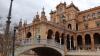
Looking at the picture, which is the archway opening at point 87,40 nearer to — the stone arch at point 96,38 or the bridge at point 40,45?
the stone arch at point 96,38

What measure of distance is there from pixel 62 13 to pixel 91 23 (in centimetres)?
1008

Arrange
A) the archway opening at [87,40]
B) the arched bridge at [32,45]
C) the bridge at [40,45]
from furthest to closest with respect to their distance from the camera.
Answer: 1. the archway opening at [87,40]
2. the bridge at [40,45]
3. the arched bridge at [32,45]

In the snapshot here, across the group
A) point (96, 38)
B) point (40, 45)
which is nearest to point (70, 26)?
point (96, 38)

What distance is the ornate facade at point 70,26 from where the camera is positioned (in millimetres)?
41319

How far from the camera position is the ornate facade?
41.3 meters

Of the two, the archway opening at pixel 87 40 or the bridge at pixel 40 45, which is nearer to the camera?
the bridge at pixel 40 45

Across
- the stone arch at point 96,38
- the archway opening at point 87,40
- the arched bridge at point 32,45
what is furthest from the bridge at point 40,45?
the stone arch at point 96,38

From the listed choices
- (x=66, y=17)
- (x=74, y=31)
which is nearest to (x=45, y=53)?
(x=74, y=31)

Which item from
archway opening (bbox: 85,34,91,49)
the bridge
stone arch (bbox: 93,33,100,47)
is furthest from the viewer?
archway opening (bbox: 85,34,91,49)

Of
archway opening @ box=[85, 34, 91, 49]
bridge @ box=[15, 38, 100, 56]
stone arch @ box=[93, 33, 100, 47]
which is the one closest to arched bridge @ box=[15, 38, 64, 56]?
bridge @ box=[15, 38, 100, 56]

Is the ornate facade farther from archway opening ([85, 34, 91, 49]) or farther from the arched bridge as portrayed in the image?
the arched bridge

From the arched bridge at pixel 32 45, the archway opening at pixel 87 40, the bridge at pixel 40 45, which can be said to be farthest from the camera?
the archway opening at pixel 87 40

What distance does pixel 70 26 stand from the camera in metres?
52.9

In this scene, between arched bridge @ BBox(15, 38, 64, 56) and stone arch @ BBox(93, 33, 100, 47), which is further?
stone arch @ BBox(93, 33, 100, 47)
